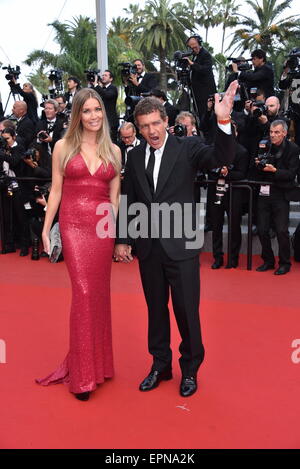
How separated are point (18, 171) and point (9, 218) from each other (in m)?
0.65

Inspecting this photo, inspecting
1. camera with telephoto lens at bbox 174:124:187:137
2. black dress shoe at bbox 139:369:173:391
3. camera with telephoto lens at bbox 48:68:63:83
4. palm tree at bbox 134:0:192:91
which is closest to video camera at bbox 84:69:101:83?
camera with telephoto lens at bbox 48:68:63:83

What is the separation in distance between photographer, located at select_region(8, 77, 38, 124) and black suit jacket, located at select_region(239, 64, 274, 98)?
3361mm

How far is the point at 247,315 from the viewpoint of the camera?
4.57 metres

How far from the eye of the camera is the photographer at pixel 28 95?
27.5 ft

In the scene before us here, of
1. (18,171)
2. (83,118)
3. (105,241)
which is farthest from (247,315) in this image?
(18,171)

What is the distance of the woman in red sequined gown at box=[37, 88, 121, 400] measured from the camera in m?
3.17

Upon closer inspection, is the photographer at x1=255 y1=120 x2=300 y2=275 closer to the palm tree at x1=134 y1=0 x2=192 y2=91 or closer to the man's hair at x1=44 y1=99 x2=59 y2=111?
the man's hair at x1=44 y1=99 x2=59 y2=111

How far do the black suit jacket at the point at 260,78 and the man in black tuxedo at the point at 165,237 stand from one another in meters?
4.29

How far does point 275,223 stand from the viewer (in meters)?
6.00

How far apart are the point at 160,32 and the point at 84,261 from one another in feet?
92.1

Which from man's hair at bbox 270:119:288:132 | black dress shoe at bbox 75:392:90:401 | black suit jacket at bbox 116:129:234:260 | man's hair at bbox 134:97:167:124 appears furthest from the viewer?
man's hair at bbox 270:119:288:132

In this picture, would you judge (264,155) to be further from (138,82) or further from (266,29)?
(266,29)

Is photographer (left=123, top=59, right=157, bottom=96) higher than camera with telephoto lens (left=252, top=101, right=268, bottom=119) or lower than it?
higher

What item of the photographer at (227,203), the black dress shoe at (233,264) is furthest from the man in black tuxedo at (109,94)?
the black dress shoe at (233,264)
